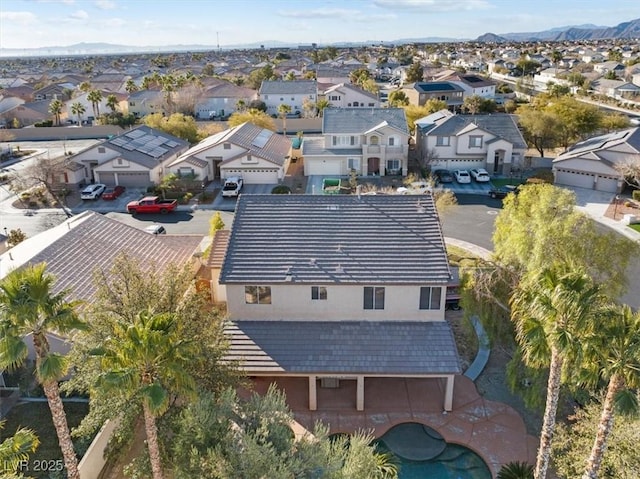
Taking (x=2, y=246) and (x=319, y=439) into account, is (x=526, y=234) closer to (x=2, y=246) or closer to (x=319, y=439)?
(x=319, y=439)

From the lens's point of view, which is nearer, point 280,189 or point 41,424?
point 41,424

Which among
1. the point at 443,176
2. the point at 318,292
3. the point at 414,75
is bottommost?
the point at 443,176

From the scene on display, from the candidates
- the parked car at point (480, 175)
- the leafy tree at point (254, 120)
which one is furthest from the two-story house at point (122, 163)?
the parked car at point (480, 175)

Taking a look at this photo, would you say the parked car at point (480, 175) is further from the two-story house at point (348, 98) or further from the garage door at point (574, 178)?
the two-story house at point (348, 98)

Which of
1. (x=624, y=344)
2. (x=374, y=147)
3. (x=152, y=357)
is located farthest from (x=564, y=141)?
(x=152, y=357)

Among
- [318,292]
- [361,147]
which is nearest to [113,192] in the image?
[361,147]

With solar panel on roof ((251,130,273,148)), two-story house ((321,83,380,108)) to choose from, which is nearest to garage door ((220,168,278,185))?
solar panel on roof ((251,130,273,148))

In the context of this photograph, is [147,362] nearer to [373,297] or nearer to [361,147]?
[373,297]
